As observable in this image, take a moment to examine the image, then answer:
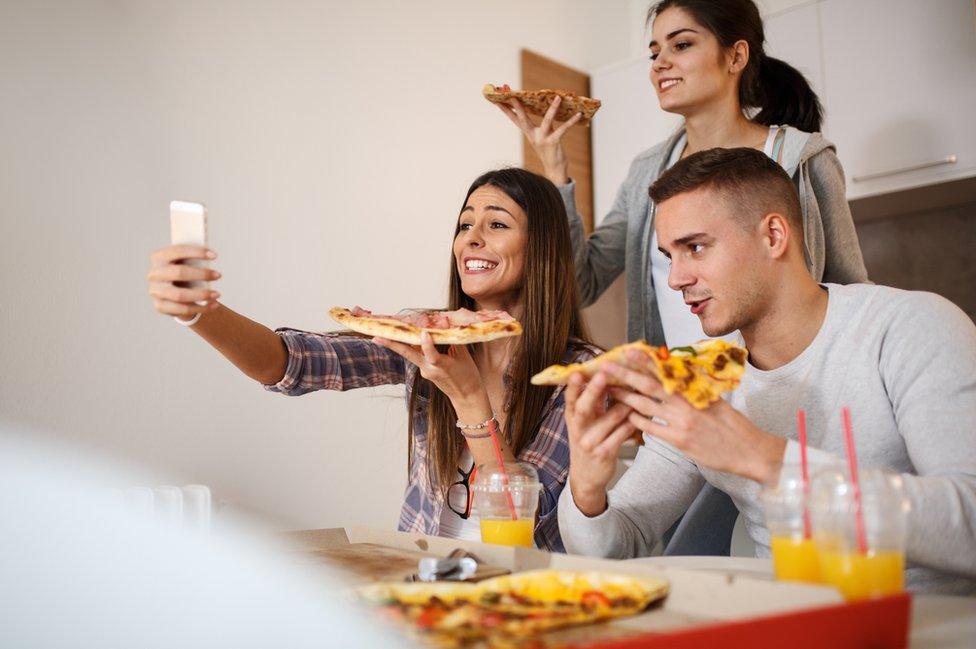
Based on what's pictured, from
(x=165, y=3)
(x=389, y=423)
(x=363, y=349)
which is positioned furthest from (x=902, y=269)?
(x=165, y=3)

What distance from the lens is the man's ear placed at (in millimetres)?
1631

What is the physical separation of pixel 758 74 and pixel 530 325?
109 centimetres

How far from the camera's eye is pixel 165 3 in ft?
9.31

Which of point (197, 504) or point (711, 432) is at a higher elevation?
point (711, 432)

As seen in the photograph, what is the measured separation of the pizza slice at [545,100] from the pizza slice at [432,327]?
0.98m

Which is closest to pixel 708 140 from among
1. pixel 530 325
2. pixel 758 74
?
pixel 758 74

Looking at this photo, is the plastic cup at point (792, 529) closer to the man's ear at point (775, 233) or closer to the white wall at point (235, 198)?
the man's ear at point (775, 233)

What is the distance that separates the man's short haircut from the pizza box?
0.81 metres

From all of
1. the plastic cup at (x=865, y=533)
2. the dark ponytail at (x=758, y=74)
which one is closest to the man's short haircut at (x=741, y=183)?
the plastic cup at (x=865, y=533)

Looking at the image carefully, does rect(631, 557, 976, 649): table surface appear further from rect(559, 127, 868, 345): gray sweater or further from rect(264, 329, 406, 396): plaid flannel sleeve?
rect(559, 127, 868, 345): gray sweater

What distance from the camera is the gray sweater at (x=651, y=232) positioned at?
90.7 inches

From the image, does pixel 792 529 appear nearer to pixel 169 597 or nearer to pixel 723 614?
pixel 723 614

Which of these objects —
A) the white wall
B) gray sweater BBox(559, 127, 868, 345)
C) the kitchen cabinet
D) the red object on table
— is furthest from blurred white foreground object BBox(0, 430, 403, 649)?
the kitchen cabinet

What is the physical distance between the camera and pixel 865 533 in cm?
96
